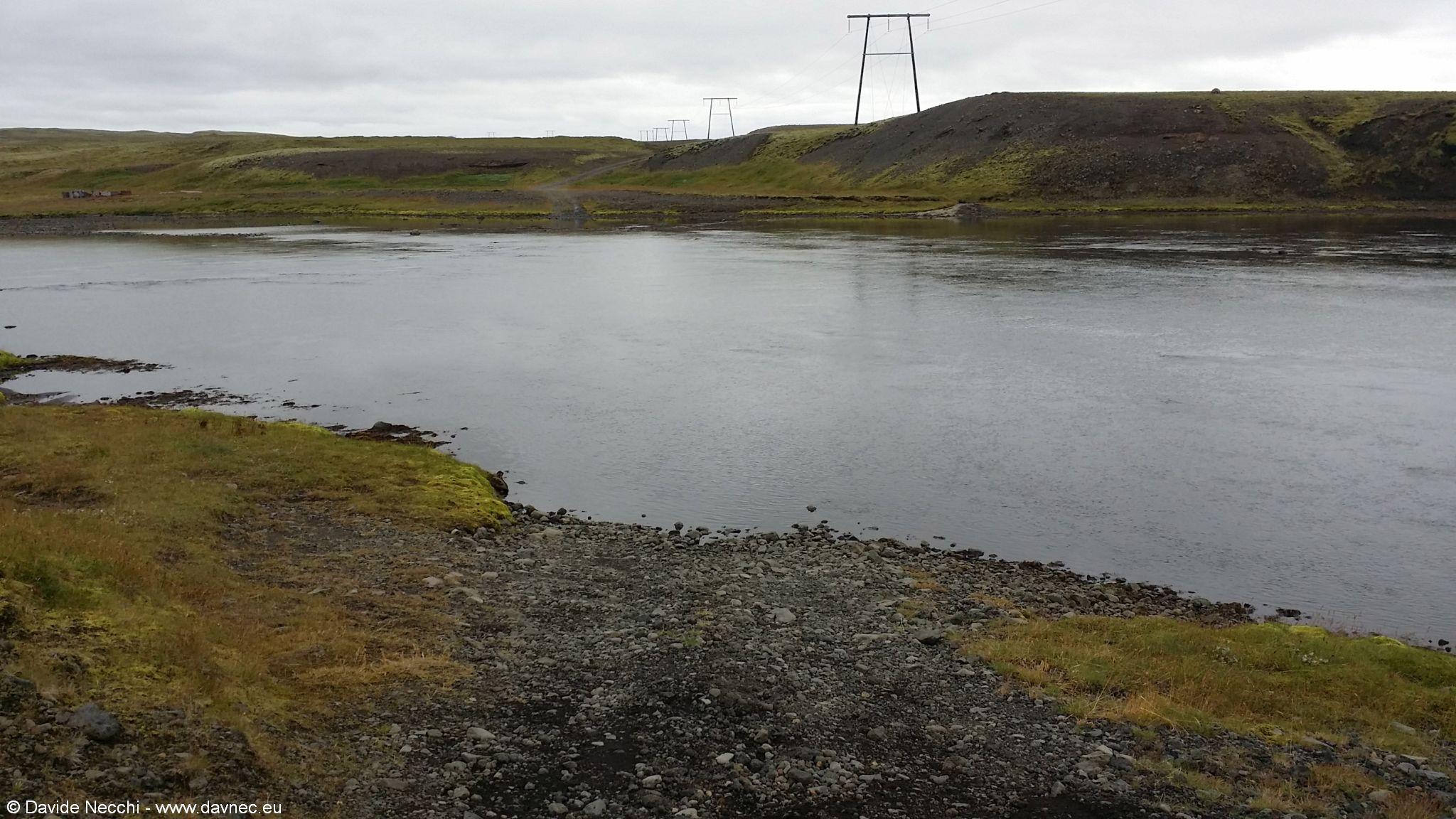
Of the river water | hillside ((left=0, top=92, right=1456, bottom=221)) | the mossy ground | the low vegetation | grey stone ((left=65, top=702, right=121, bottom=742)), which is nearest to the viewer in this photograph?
grey stone ((left=65, top=702, right=121, bottom=742))

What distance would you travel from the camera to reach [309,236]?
93.8 metres

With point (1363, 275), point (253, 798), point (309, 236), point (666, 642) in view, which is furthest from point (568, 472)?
point (309, 236)

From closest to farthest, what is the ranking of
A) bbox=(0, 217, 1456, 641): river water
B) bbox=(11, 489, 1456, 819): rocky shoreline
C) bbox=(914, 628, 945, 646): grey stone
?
bbox=(11, 489, 1456, 819): rocky shoreline
bbox=(914, 628, 945, 646): grey stone
bbox=(0, 217, 1456, 641): river water

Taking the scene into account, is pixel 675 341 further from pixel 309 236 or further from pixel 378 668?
pixel 309 236

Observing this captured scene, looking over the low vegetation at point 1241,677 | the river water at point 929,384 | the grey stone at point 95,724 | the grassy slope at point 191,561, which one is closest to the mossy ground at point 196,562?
the grassy slope at point 191,561

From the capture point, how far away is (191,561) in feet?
47.9

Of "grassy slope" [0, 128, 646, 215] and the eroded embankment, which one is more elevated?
"grassy slope" [0, 128, 646, 215]

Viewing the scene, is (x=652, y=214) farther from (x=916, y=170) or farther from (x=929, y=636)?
(x=929, y=636)

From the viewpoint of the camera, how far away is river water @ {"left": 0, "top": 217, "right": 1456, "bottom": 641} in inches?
782

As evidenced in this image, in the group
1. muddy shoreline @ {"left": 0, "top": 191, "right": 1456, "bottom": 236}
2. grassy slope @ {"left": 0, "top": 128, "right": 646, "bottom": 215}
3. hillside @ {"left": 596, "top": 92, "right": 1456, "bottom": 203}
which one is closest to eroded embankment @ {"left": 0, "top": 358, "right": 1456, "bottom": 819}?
muddy shoreline @ {"left": 0, "top": 191, "right": 1456, "bottom": 236}

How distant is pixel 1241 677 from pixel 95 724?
12.2 m

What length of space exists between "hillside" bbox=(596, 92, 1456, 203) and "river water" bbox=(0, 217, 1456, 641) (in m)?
42.3

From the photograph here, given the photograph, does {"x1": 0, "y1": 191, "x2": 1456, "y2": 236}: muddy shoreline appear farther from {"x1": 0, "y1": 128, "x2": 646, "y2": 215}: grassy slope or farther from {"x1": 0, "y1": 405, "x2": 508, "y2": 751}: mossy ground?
{"x1": 0, "y1": 405, "x2": 508, "y2": 751}: mossy ground

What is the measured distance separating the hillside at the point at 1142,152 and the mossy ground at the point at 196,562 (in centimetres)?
9618
